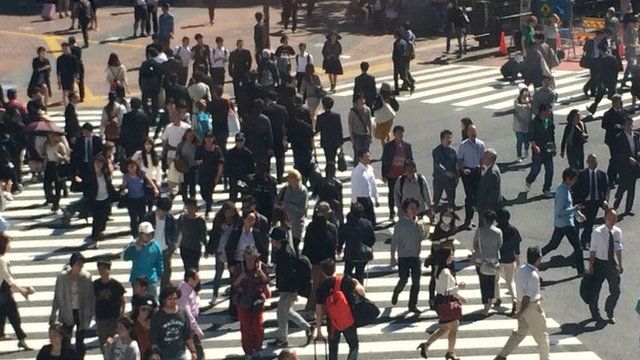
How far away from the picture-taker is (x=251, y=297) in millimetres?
21719

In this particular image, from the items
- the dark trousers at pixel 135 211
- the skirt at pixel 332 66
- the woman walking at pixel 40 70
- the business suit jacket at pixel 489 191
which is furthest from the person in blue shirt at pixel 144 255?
the skirt at pixel 332 66

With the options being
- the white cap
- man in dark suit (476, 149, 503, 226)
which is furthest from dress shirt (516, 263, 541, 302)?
man in dark suit (476, 149, 503, 226)

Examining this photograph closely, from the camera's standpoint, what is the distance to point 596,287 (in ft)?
78.2

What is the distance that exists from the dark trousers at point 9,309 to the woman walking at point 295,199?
4.73 meters

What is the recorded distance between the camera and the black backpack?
73.8 feet

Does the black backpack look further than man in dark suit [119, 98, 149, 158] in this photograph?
No

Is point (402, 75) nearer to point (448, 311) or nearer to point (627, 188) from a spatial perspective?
point (627, 188)

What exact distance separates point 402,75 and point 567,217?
1552 cm

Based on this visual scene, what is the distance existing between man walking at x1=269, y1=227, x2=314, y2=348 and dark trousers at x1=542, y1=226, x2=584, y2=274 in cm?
533

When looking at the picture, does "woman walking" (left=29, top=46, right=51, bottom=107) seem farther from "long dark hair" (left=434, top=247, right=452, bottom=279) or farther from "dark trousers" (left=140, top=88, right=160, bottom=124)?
"long dark hair" (left=434, top=247, right=452, bottom=279)

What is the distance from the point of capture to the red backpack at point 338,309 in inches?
821

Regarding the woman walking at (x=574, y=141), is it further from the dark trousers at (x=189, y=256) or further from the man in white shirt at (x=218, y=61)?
the man in white shirt at (x=218, y=61)

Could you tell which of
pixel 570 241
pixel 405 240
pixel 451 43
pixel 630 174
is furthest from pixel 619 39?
pixel 405 240

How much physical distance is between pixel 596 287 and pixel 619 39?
22448 mm
